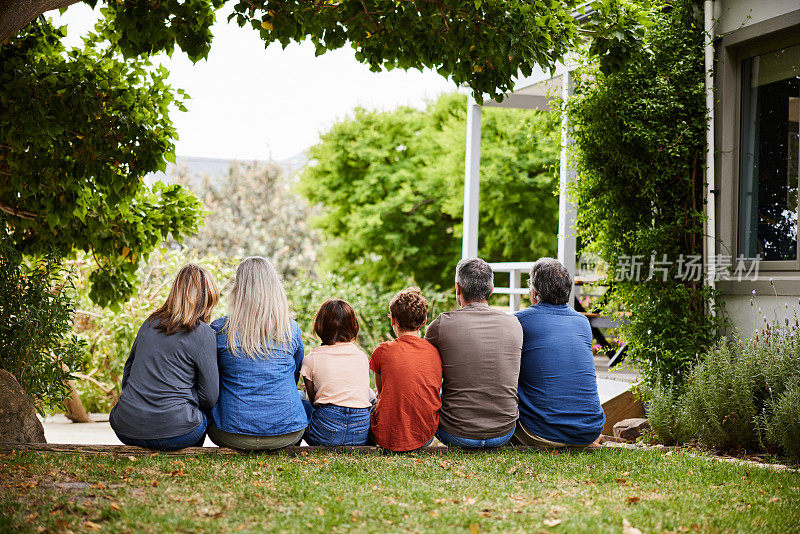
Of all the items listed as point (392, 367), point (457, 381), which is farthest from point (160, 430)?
point (457, 381)

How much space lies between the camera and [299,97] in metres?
36.8

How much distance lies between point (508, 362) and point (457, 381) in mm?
350

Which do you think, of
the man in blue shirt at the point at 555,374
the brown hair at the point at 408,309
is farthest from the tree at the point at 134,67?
the brown hair at the point at 408,309

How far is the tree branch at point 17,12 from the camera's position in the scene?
4551mm

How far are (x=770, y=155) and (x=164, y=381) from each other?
505 cm

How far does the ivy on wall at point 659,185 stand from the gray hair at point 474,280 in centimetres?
209

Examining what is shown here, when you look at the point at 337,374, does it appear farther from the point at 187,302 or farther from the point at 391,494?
the point at 391,494

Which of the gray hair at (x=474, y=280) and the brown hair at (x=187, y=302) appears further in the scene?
the gray hair at (x=474, y=280)

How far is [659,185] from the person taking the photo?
6.59 m

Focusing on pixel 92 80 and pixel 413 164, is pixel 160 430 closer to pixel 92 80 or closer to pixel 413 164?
pixel 92 80

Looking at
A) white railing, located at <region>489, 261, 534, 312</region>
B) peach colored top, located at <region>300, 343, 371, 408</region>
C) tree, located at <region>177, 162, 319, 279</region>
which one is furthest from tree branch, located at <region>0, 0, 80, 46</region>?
tree, located at <region>177, 162, 319, 279</region>

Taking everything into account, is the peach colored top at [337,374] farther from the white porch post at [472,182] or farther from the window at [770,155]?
the white porch post at [472,182]

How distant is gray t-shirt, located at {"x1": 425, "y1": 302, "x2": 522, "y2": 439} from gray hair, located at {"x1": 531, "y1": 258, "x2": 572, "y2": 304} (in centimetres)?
34

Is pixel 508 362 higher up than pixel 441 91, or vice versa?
pixel 441 91
